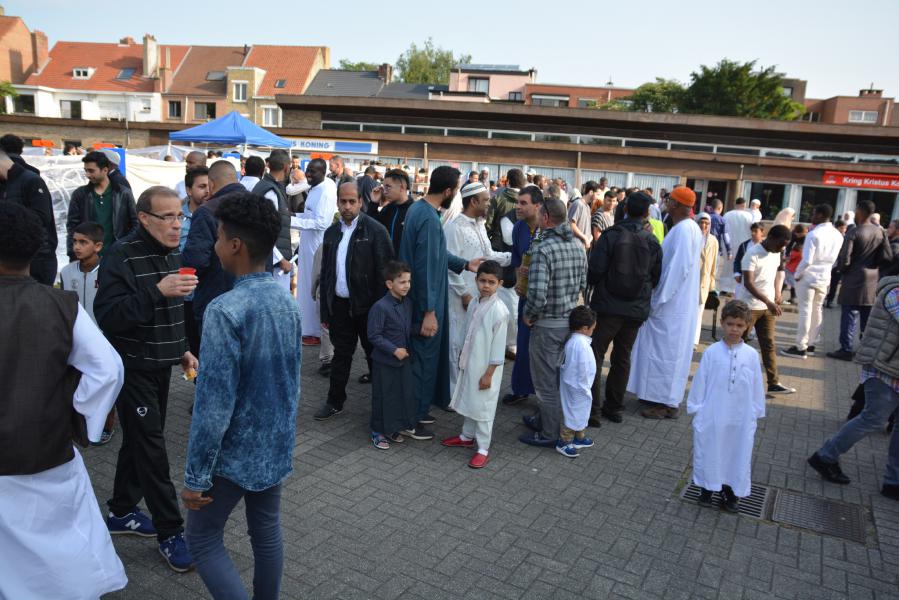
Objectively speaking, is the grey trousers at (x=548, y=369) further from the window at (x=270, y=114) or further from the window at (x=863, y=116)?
the window at (x=863, y=116)

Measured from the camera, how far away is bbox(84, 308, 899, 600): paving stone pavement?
3504 mm

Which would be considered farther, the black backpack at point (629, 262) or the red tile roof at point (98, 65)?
the red tile roof at point (98, 65)

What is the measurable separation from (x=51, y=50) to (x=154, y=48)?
1229 cm

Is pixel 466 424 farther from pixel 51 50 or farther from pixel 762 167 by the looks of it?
pixel 51 50

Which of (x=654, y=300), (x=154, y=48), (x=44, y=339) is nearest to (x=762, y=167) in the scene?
(x=654, y=300)

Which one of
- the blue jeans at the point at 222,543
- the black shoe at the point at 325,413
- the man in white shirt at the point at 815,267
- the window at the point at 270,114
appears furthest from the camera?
the window at the point at 270,114

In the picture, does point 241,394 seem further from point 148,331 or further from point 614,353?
point 614,353

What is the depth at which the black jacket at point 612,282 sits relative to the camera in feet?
19.3

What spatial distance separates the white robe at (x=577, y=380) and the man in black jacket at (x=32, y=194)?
502 centimetres

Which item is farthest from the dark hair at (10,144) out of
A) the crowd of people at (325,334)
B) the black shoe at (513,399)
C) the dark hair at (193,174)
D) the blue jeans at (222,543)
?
the blue jeans at (222,543)

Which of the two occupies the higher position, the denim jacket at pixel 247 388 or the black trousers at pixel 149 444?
the denim jacket at pixel 247 388

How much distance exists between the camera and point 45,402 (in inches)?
95.5

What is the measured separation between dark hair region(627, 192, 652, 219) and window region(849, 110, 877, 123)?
2745 inches

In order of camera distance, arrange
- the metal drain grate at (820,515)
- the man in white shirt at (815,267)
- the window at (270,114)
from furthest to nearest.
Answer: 1. the window at (270,114)
2. the man in white shirt at (815,267)
3. the metal drain grate at (820,515)
